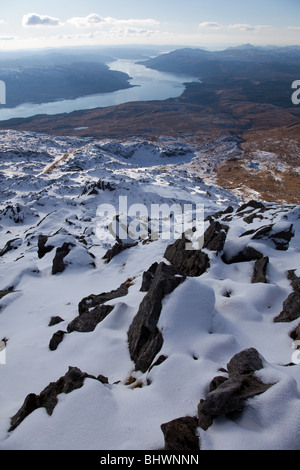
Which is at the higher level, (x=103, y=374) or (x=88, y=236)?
(x=103, y=374)

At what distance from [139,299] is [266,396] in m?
8.86

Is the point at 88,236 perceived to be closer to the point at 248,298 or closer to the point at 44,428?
the point at 248,298

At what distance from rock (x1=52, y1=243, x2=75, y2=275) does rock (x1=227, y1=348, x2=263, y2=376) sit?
66.8 feet

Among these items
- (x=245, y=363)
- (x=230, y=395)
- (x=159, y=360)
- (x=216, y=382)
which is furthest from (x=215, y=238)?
(x=230, y=395)

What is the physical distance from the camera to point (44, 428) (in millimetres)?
7711

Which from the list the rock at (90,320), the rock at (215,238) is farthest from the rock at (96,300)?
the rock at (215,238)

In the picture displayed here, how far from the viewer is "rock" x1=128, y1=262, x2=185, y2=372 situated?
10.5m

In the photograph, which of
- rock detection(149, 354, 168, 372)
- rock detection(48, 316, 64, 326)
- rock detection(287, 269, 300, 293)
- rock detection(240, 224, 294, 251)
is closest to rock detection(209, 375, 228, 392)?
rock detection(149, 354, 168, 372)

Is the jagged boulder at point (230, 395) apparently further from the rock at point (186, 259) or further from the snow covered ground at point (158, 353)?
the rock at point (186, 259)

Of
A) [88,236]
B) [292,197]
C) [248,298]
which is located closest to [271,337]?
[248,298]

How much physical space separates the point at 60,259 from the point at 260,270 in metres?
18.4

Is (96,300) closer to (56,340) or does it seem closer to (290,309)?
(56,340)

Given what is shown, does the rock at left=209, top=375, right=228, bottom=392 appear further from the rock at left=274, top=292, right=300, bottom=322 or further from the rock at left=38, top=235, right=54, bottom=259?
the rock at left=38, top=235, right=54, bottom=259
